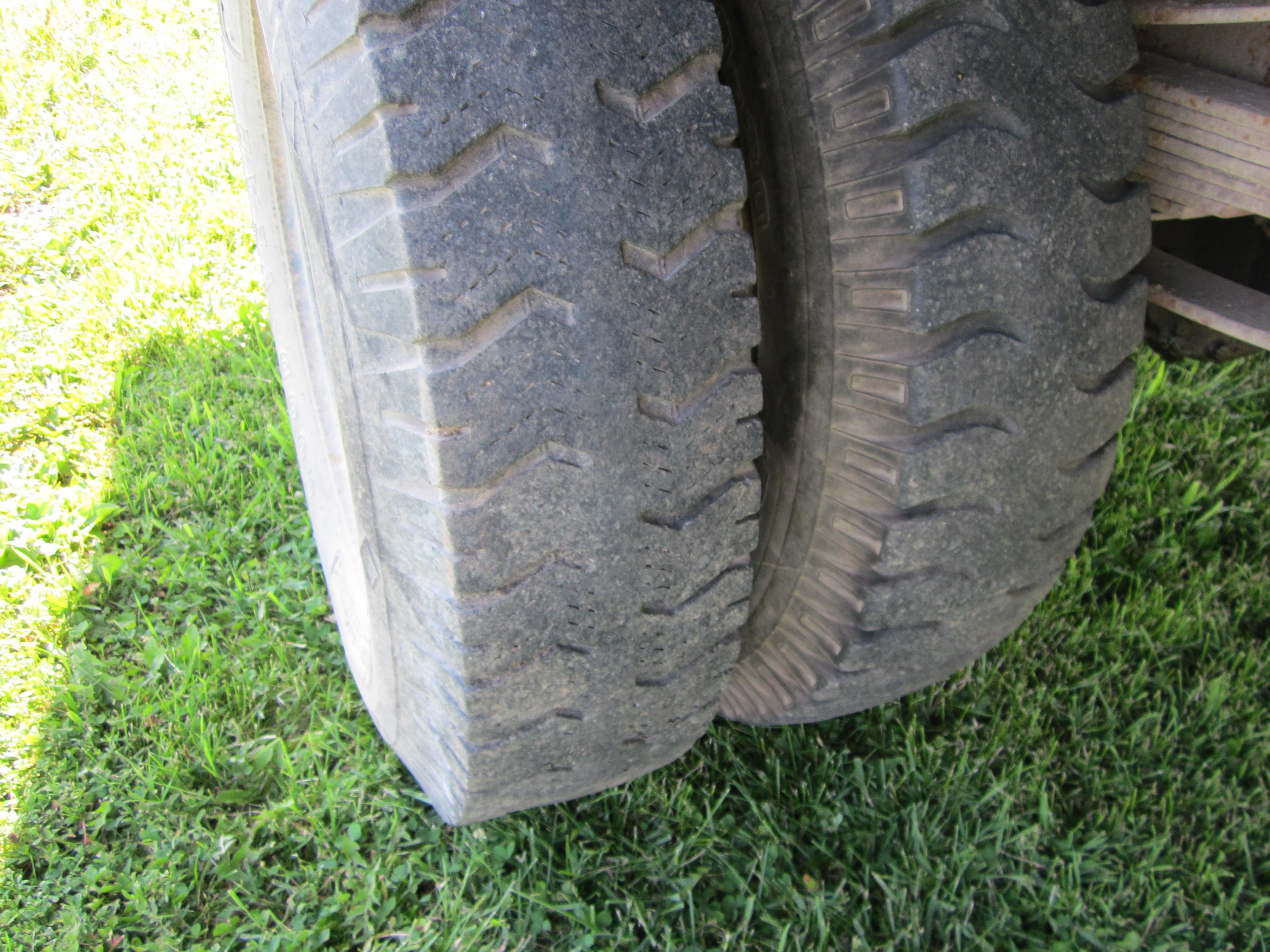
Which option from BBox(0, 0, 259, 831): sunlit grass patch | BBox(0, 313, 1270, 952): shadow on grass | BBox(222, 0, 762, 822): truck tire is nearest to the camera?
BBox(222, 0, 762, 822): truck tire

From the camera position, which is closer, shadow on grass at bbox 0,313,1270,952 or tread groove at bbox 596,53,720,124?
tread groove at bbox 596,53,720,124

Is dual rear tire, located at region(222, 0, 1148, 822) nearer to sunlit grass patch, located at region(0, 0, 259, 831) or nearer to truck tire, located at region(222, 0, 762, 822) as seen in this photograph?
truck tire, located at region(222, 0, 762, 822)

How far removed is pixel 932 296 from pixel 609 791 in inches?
38.2

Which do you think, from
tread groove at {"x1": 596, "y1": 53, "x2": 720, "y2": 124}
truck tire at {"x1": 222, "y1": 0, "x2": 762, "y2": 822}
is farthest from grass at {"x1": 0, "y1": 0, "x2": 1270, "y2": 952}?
tread groove at {"x1": 596, "y1": 53, "x2": 720, "y2": 124}

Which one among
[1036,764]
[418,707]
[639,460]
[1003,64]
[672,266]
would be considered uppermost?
[1003,64]

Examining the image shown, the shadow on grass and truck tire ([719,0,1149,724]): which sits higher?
truck tire ([719,0,1149,724])

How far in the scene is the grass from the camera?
1.42 metres

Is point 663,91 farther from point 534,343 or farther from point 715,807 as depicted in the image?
point 715,807

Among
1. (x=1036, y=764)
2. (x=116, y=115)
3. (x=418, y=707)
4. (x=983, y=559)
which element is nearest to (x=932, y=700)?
(x=1036, y=764)

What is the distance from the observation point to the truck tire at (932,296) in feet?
3.11

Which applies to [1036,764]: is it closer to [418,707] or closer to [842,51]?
[418,707]

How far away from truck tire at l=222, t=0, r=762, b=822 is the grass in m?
0.41

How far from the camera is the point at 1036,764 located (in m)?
1.59

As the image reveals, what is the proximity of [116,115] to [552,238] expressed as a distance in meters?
3.38
